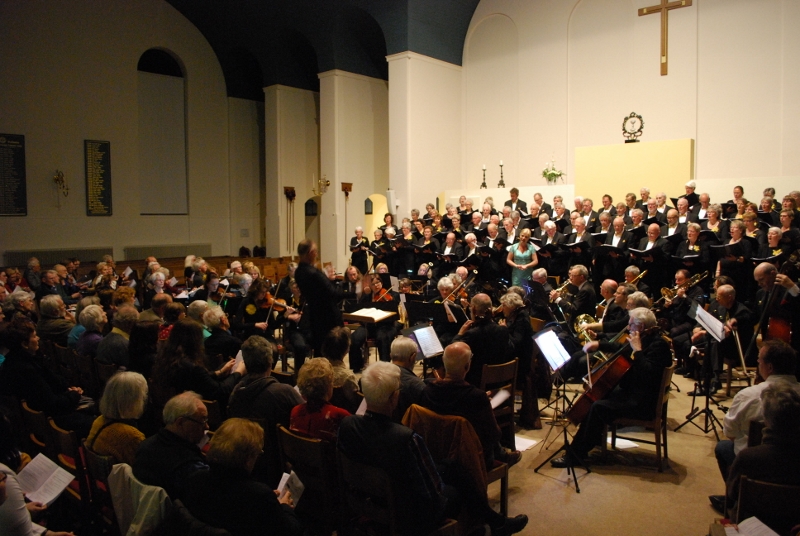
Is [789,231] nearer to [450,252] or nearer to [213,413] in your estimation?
[450,252]

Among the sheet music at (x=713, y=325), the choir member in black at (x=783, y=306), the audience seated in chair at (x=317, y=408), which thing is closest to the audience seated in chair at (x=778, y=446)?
the sheet music at (x=713, y=325)

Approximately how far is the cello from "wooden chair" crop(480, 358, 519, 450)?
51 cm

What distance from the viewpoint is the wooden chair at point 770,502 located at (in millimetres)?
2566

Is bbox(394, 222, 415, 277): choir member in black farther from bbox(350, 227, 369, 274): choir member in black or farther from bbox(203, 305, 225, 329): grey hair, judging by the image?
bbox(203, 305, 225, 329): grey hair

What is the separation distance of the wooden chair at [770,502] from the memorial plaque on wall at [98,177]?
48.9 feet

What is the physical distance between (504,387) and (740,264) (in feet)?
15.9

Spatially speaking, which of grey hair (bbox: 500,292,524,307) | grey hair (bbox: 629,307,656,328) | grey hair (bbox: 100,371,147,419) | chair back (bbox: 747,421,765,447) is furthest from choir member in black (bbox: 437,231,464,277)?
grey hair (bbox: 100,371,147,419)

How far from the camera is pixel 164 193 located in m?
16.0

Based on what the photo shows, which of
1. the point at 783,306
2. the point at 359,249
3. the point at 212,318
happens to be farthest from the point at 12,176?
the point at 783,306

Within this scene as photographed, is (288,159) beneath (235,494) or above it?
above

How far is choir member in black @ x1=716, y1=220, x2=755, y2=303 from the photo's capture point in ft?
24.6

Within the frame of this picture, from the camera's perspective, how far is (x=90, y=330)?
5227 millimetres

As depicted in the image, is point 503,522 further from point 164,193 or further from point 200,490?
point 164,193

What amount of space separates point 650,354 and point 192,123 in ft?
47.5
